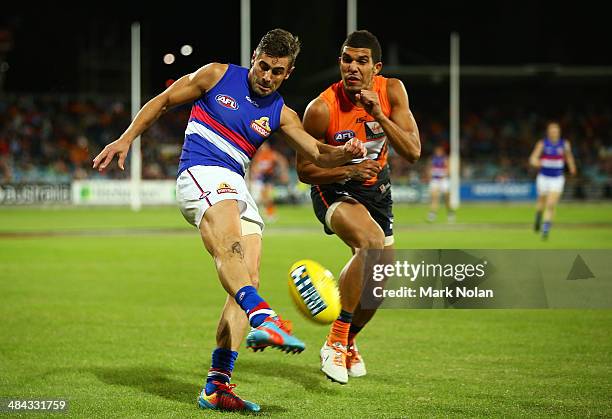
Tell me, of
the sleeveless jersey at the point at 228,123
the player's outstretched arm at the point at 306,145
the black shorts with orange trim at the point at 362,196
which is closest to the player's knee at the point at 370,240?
the black shorts with orange trim at the point at 362,196

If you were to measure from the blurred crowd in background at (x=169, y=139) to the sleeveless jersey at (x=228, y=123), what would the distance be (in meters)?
33.1

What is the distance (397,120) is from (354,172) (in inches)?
23.3

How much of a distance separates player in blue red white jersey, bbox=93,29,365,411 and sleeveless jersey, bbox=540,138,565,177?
630 inches

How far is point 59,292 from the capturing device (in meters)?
12.1

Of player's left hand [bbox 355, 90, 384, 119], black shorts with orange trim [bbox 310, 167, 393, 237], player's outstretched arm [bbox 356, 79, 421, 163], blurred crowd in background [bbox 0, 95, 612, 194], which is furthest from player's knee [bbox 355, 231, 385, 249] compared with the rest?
blurred crowd in background [bbox 0, 95, 612, 194]

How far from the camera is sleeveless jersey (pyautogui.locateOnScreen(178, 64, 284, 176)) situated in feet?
20.7

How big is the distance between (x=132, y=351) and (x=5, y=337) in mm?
1485

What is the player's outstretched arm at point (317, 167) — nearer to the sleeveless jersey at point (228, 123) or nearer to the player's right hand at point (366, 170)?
the player's right hand at point (366, 170)

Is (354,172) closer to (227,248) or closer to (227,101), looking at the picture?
(227,101)

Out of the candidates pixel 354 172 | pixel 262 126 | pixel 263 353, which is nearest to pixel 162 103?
pixel 262 126

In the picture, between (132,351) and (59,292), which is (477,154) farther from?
(132,351)

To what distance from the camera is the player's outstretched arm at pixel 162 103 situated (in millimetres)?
6043

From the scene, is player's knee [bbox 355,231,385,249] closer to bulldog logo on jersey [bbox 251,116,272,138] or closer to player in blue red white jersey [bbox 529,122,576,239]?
bulldog logo on jersey [bbox 251,116,272,138]

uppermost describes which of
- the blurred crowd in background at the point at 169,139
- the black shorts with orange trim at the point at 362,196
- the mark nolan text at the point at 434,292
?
the blurred crowd in background at the point at 169,139
